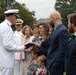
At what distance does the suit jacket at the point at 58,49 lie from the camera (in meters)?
6.45

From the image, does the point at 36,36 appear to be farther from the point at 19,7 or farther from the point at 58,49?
the point at 19,7

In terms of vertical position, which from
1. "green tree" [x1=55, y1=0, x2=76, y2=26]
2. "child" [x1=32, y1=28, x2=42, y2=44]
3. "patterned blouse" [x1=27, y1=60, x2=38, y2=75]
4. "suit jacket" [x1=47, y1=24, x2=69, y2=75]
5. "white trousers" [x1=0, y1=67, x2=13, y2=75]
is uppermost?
"suit jacket" [x1=47, y1=24, x2=69, y2=75]

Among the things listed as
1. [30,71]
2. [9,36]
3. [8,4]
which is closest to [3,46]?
[9,36]

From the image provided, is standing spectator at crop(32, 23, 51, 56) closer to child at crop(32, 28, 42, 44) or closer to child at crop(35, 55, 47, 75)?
child at crop(35, 55, 47, 75)

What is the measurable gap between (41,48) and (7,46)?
73 centimetres

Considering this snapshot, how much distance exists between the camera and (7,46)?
7590 mm

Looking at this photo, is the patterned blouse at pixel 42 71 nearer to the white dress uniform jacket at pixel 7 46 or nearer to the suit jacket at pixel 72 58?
the white dress uniform jacket at pixel 7 46

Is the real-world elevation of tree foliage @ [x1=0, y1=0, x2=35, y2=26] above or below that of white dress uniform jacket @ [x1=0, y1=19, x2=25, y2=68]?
below

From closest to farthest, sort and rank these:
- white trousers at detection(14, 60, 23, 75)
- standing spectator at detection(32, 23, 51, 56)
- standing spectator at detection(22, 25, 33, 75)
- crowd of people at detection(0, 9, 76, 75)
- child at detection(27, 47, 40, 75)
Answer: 1. crowd of people at detection(0, 9, 76, 75)
2. standing spectator at detection(32, 23, 51, 56)
3. child at detection(27, 47, 40, 75)
4. standing spectator at detection(22, 25, 33, 75)
5. white trousers at detection(14, 60, 23, 75)

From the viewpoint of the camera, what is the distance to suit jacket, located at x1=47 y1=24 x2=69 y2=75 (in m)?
6.45

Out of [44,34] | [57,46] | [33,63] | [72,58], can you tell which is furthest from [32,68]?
[72,58]

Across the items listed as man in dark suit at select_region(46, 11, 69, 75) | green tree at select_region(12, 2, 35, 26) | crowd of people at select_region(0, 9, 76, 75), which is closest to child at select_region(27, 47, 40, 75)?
crowd of people at select_region(0, 9, 76, 75)

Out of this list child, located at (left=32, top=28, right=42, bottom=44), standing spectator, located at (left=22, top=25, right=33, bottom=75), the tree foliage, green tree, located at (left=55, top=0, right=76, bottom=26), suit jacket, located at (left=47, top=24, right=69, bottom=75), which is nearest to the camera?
suit jacket, located at (left=47, top=24, right=69, bottom=75)

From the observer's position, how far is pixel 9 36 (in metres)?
7.57
